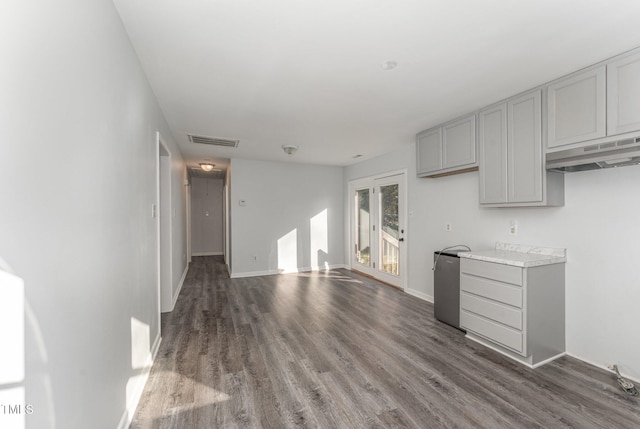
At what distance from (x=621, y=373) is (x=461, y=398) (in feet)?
4.91

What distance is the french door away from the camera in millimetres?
4961

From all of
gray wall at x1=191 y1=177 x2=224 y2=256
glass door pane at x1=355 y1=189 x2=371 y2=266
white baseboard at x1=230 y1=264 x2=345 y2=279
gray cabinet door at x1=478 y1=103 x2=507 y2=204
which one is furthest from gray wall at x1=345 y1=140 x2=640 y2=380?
gray wall at x1=191 y1=177 x2=224 y2=256

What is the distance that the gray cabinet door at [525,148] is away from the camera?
2.59 metres

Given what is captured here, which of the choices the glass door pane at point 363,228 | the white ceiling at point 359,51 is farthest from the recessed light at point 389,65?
the glass door pane at point 363,228

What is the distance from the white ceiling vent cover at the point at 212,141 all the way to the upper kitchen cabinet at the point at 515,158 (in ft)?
11.3

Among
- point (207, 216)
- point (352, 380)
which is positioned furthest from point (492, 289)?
point (207, 216)

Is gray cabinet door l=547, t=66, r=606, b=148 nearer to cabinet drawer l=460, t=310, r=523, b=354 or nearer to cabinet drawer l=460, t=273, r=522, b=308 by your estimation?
cabinet drawer l=460, t=273, r=522, b=308

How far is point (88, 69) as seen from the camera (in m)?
1.25

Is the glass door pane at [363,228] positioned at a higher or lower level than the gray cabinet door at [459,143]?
lower

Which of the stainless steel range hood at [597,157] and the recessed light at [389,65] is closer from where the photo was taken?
the stainless steel range hood at [597,157]

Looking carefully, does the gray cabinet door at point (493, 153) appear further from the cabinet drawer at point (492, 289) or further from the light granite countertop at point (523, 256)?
the cabinet drawer at point (492, 289)

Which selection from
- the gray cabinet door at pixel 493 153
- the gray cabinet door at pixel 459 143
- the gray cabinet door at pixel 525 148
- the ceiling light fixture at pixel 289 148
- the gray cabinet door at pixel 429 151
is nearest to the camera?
the gray cabinet door at pixel 525 148

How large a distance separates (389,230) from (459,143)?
2270 millimetres

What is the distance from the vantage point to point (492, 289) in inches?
108
